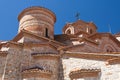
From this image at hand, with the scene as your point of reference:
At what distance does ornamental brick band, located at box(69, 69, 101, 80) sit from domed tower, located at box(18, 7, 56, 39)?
18.6 ft

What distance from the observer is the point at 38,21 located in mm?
17047

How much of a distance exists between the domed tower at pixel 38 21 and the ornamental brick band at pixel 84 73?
5662mm

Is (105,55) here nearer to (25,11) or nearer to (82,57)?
(82,57)

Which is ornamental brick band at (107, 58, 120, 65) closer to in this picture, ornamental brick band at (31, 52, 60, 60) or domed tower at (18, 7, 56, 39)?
ornamental brick band at (31, 52, 60, 60)

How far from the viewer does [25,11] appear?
1761cm

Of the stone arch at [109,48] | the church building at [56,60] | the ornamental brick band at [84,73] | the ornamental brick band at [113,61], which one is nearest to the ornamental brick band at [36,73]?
the church building at [56,60]

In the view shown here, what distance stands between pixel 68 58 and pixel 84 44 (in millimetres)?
2411

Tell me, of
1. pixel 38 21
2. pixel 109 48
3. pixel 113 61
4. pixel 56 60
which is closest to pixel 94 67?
pixel 113 61

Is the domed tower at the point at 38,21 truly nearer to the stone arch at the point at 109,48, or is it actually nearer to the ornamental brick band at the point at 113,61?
the stone arch at the point at 109,48

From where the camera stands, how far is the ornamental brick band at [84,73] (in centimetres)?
1113

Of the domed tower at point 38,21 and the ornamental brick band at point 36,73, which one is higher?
the domed tower at point 38,21

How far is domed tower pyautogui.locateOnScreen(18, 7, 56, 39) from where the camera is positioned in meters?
16.9

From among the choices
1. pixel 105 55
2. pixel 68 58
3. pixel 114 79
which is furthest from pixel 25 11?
pixel 114 79

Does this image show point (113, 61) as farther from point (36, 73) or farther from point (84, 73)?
point (36, 73)
